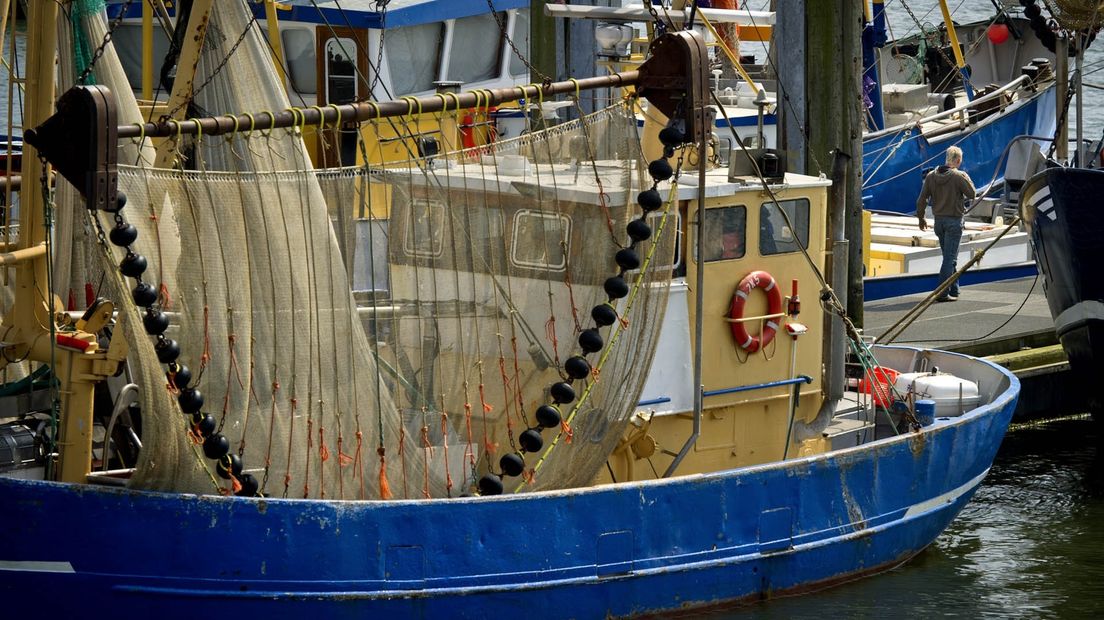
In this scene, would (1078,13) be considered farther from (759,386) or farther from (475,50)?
(475,50)

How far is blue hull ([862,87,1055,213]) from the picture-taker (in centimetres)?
2522

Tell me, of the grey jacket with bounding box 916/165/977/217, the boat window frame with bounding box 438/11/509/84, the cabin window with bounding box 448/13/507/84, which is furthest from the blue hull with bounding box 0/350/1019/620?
the cabin window with bounding box 448/13/507/84

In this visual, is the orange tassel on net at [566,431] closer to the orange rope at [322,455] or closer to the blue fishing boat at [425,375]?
the blue fishing boat at [425,375]

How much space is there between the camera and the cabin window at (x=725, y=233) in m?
9.71

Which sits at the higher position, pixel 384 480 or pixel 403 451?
pixel 403 451

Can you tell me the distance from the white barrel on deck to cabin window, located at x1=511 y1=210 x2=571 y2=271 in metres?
3.60

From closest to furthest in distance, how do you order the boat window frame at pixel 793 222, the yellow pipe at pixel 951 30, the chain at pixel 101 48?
the chain at pixel 101 48 → the boat window frame at pixel 793 222 → the yellow pipe at pixel 951 30

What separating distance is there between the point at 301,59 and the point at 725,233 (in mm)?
9083

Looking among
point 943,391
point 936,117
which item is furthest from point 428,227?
point 936,117

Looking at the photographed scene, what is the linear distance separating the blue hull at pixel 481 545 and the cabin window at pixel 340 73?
9072mm

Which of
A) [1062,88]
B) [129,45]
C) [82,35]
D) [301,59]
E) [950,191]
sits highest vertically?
[129,45]

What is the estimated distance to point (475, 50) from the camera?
18.9m

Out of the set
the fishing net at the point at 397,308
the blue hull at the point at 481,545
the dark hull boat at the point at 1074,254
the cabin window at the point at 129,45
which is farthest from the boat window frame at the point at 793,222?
the cabin window at the point at 129,45

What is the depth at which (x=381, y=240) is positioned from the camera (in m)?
8.68
